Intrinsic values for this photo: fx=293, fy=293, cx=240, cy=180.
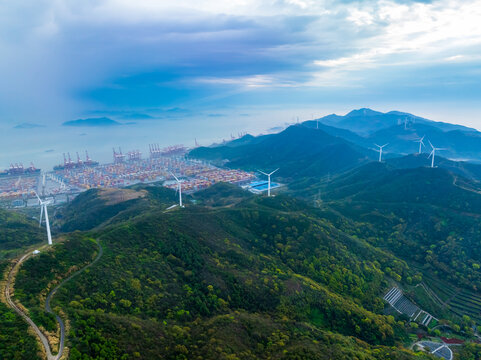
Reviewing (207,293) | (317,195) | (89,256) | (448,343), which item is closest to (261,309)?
(207,293)

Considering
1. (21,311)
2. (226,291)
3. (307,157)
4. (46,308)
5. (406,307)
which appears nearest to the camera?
(21,311)

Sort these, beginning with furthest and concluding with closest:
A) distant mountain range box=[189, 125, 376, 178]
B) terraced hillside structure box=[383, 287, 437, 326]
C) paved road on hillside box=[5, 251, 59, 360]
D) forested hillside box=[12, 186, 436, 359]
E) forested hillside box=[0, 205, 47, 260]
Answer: distant mountain range box=[189, 125, 376, 178] < forested hillside box=[0, 205, 47, 260] < terraced hillside structure box=[383, 287, 437, 326] < forested hillside box=[12, 186, 436, 359] < paved road on hillside box=[5, 251, 59, 360]

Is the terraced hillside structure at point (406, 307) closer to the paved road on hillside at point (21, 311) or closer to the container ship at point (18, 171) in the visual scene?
the paved road on hillside at point (21, 311)

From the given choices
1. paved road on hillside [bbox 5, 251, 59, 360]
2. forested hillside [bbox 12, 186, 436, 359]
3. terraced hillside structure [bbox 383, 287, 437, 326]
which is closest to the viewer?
paved road on hillside [bbox 5, 251, 59, 360]

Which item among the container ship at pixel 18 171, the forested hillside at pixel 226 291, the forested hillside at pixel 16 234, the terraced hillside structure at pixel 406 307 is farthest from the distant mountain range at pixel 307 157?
the forested hillside at pixel 16 234

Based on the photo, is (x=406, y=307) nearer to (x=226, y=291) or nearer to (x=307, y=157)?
(x=226, y=291)

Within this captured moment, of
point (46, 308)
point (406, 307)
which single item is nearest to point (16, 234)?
point (46, 308)

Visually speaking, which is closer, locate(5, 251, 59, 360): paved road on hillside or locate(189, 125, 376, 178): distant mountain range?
locate(5, 251, 59, 360): paved road on hillside

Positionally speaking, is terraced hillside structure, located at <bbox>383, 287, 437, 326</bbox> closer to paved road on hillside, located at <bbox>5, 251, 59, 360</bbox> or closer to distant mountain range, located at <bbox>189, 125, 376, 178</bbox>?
paved road on hillside, located at <bbox>5, 251, 59, 360</bbox>

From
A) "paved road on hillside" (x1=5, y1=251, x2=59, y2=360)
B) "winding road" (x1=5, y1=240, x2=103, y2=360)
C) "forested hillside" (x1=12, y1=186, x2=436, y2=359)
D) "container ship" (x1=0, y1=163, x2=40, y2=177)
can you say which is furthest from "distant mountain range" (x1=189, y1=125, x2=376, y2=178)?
"paved road on hillside" (x1=5, y1=251, x2=59, y2=360)

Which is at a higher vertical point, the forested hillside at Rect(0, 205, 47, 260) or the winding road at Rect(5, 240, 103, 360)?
the winding road at Rect(5, 240, 103, 360)

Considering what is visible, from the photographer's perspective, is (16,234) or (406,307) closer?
(406,307)

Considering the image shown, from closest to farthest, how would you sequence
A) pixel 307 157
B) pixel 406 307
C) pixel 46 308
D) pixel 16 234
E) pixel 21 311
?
pixel 21 311 < pixel 46 308 < pixel 406 307 < pixel 16 234 < pixel 307 157
